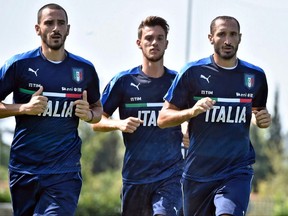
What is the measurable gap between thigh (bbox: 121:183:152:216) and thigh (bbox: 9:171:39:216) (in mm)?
1781

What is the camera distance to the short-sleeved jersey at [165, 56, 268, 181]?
10328 mm

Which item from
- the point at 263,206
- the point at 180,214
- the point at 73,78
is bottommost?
the point at 263,206

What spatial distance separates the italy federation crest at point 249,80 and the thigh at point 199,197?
1084 mm

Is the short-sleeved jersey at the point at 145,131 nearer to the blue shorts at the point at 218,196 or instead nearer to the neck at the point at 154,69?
the neck at the point at 154,69

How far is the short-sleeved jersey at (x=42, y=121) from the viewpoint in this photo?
10.1 metres

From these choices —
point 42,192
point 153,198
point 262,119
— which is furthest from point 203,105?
A: point 153,198

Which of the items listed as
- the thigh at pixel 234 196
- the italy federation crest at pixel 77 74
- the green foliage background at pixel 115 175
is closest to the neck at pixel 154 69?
the italy federation crest at pixel 77 74

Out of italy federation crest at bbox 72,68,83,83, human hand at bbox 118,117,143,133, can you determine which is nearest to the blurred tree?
human hand at bbox 118,117,143,133

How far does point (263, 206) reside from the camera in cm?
4341

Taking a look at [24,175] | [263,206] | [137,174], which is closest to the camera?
[24,175]

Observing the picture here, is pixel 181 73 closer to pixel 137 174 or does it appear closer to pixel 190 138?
pixel 190 138

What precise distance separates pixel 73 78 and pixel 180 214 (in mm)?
2713

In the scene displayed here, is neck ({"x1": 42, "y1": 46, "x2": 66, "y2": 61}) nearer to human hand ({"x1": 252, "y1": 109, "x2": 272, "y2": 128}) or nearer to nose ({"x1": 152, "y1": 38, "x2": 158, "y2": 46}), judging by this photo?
nose ({"x1": 152, "y1": 38, "x2": 158, "y2": 46})

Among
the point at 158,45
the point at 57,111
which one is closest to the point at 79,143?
the point at 57,111
